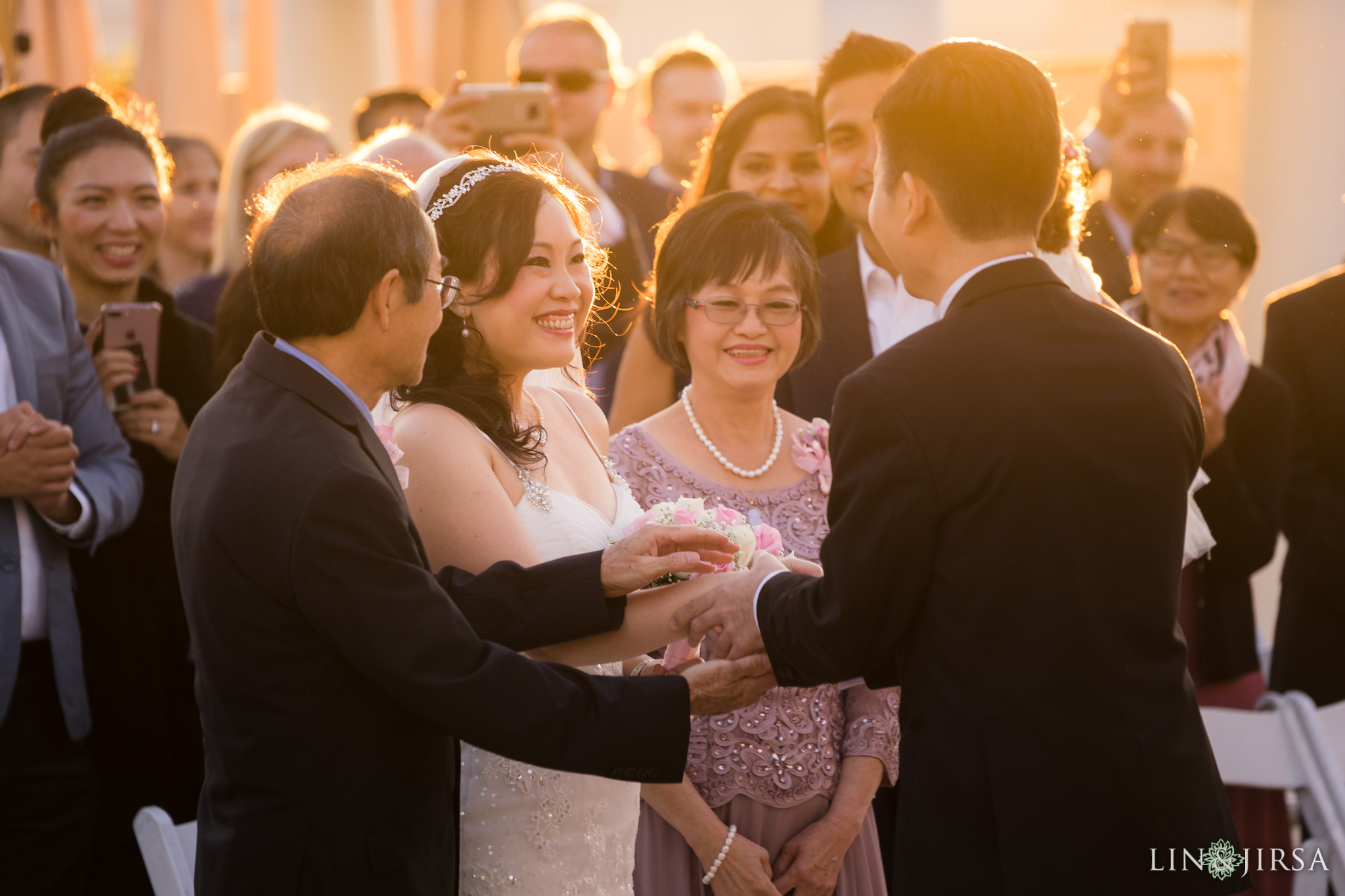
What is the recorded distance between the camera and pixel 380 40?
9500 millimetres

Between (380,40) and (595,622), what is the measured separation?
837 cm

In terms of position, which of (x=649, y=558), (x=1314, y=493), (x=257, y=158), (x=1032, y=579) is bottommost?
(x=1314, y=493)

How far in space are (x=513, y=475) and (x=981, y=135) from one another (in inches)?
40.4

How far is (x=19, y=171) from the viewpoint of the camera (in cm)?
372

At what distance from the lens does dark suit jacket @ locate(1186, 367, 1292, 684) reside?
368 centimetres

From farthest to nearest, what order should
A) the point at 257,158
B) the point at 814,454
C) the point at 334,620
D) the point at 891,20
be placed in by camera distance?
1. the point at 891,20
2. the point at 257,158
3. the point at 814,454
4. the point at 334,620

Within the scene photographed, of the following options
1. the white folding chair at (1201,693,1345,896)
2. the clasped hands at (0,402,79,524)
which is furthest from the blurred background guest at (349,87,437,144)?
the white folding chair at (1201,693,1345,896)

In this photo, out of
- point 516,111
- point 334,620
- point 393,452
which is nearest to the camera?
point 334,620

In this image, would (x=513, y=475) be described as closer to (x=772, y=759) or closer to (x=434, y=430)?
(x=434, y=430)

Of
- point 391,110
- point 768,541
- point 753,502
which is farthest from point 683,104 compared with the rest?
point 768,541

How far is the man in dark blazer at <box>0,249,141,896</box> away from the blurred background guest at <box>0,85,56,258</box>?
0.67 m

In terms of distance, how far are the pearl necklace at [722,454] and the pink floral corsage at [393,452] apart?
34.1 inches

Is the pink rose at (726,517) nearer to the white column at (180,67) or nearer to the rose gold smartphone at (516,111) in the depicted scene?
the rose gold smartphone at (516,111)

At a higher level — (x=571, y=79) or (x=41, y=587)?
(x=571, y=79)
